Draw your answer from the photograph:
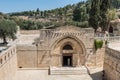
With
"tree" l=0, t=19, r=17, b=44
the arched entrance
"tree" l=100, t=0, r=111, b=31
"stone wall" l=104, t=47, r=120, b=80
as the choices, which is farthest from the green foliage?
"tree" l=0, t=19, r=17, b=44

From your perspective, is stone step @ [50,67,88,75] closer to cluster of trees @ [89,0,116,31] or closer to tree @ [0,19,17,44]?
tree @ [0,19,17,44]

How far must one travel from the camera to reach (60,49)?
25.9 m

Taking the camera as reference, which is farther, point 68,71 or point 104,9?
point 104,9

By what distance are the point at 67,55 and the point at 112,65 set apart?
734 cm

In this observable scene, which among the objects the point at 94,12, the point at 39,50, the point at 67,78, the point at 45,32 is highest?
the point at 94,12

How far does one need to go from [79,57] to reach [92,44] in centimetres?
198

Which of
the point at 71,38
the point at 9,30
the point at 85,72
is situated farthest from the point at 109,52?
the point at 9,30

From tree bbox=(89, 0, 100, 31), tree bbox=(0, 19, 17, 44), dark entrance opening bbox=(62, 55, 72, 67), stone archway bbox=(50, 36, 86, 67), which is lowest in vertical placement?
dark entrance opening bbox=(62, 55, 72, 67)

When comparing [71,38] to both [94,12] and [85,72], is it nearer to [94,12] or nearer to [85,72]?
[85,72]

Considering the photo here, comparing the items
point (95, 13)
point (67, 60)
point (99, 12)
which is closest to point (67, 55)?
point (67, 60)

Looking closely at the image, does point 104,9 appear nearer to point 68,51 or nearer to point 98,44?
point 98,44

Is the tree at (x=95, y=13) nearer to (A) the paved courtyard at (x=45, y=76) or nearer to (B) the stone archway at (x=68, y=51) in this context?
(B) the stone archway at (x=68, y=51)

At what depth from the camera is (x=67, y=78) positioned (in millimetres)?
22547

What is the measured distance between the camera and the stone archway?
84.1 feet
